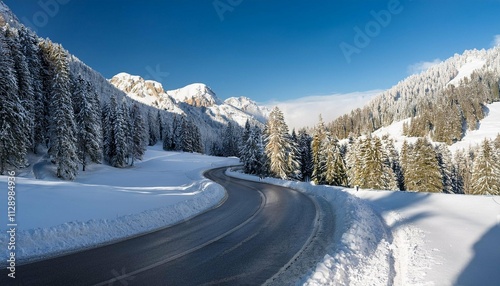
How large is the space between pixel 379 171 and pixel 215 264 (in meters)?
38.8

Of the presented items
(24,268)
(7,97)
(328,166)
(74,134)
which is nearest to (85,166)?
(74,134)

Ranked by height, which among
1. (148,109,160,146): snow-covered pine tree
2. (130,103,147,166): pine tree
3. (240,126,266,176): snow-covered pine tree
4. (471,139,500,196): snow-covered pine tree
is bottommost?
(471,139,500,196): snow-covered pine tree

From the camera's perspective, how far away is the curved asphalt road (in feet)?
21.4

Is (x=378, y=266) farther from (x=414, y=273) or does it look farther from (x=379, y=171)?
(x=379, y=171)

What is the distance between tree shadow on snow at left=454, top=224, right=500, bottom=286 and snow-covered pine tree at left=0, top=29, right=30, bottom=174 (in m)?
34.4

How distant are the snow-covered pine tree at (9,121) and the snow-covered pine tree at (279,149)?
33256 millimetres

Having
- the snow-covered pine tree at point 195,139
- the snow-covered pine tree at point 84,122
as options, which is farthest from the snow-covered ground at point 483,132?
the snow-covered pine tree at point 84,122

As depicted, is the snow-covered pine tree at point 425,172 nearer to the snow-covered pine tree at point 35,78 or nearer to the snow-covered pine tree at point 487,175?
the snow-covered pine tree at point 487,175

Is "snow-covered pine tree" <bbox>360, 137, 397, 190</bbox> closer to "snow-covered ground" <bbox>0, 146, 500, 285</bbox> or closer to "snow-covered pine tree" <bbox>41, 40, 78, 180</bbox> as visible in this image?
"snow-covered ground" <bbox>0, 146, 500, 285</bbox>

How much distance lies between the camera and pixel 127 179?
3700 cm

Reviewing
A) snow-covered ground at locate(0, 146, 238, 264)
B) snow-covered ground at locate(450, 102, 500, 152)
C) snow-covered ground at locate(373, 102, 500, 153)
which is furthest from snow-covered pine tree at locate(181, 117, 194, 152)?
snow-covered ground at locate(450, 102, 500, 152)

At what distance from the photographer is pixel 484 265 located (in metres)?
6.81

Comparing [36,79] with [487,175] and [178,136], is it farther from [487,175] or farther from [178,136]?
[487,175]

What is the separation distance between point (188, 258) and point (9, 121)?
29556mm
